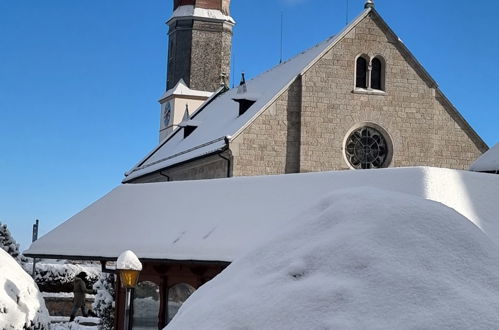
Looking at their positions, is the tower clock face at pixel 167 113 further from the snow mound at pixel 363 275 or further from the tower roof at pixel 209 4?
the snow mound at pixel 363 275

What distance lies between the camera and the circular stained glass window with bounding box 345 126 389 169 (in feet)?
81.0

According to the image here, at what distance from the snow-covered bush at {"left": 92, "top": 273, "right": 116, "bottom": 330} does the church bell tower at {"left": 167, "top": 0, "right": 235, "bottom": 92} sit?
31.5 metres

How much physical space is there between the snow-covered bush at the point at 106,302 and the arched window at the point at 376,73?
10.3 meters

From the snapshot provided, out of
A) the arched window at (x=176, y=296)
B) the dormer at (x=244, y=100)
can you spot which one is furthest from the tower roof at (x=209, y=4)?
the arched window at (x=176, y=296)

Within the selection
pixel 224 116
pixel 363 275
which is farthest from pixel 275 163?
pixel 363 275

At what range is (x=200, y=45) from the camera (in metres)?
51.4

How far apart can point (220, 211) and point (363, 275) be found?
12.5 meters

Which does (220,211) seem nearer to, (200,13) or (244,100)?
(244,100)

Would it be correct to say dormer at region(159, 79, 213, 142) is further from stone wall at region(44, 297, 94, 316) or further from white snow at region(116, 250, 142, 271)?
white snow at region(116, 250, 142, 271)

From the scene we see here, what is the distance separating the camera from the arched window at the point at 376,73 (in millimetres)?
25016

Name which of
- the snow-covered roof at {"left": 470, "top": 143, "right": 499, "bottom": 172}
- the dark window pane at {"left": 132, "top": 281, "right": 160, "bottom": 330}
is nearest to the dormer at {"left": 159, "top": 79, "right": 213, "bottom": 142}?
the snow-covered roof at {"left": 470, "top": 143, "right": 499, "bottom": 172}

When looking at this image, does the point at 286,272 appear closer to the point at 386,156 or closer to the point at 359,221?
the point at 359,221

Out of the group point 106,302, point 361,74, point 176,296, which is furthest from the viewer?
point 361,74

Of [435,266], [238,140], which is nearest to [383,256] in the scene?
[435,266]
